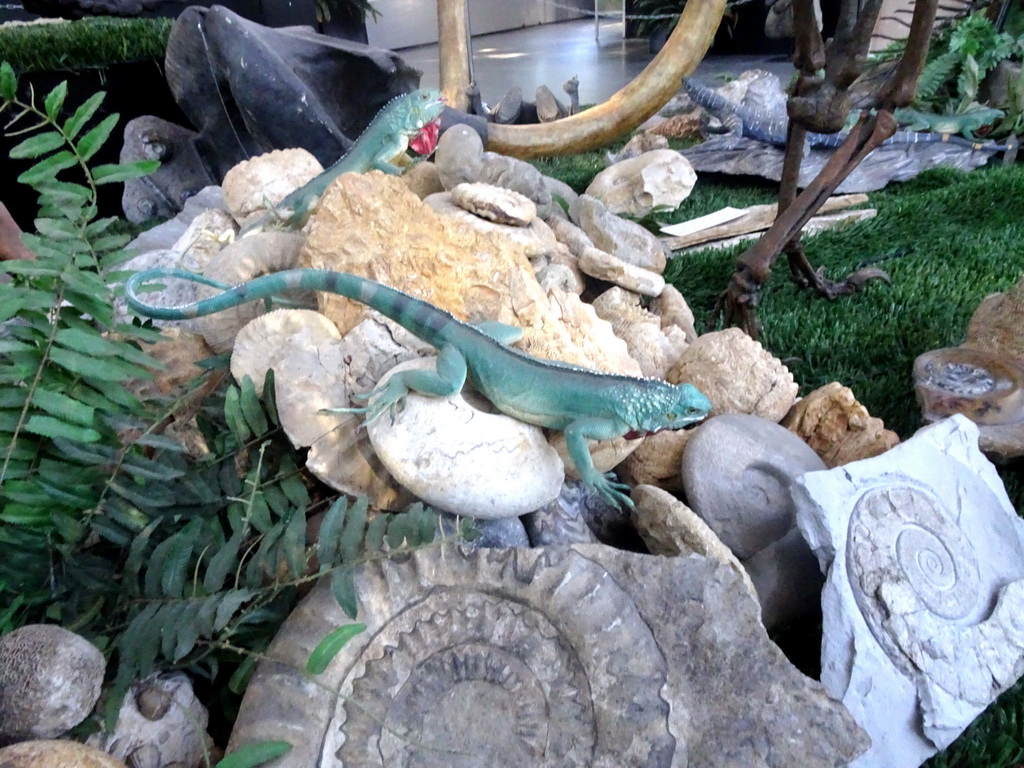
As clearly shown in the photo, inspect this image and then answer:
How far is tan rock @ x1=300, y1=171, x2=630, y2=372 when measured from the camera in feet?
5.61

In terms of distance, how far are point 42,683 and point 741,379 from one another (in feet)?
5.36

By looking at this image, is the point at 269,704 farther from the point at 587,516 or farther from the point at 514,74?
the point at 514,74

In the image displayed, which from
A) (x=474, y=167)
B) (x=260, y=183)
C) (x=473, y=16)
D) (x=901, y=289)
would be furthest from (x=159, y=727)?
(x=473, y=16)

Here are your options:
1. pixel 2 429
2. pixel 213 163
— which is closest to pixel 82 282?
pixel 2 429

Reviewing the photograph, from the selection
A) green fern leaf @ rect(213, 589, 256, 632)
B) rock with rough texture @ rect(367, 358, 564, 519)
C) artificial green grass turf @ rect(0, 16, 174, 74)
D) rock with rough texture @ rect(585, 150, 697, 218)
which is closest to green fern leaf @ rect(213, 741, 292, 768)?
green fern leaf @ rect(213, 589, 256, 632)

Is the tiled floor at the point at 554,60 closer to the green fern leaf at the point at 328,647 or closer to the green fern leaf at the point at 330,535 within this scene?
the green fern leaf at the point at 330,535

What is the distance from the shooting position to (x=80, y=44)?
364cm

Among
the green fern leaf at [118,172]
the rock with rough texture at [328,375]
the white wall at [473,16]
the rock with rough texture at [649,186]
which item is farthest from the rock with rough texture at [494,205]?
the white wall at [473,16]

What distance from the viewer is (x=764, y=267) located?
8.18ft

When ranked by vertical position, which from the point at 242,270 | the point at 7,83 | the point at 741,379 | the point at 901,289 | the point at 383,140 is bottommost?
the point at 901,289

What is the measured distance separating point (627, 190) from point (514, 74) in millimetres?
1811

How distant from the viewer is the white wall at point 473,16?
4.50 m

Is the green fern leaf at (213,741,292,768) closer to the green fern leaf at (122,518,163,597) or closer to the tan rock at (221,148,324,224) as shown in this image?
the green fern leaf at (122,518,163,597)

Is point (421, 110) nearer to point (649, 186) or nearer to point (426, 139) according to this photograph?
point (426, 139)
